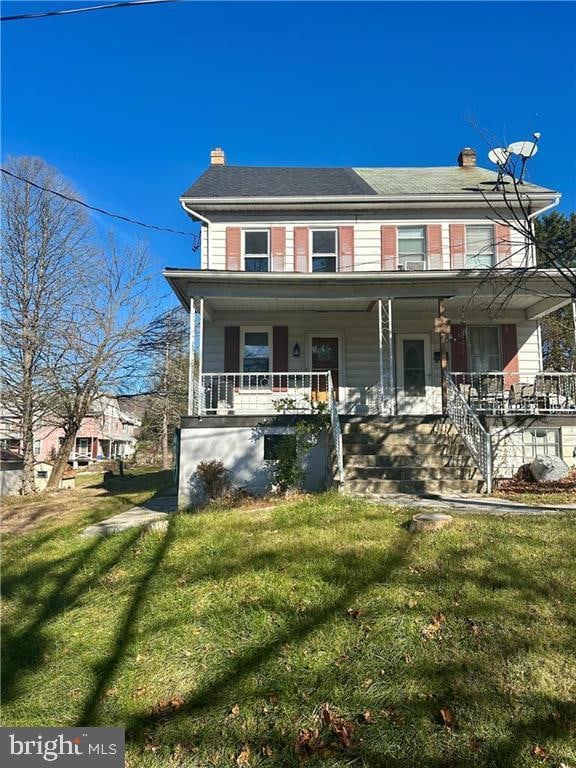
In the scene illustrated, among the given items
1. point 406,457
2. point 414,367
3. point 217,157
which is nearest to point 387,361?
point 414,367

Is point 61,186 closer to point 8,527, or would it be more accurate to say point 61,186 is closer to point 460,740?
point 8,527

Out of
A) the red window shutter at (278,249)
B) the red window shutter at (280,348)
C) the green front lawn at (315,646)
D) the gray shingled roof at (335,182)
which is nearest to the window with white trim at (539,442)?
the green front lawn at (315,646)

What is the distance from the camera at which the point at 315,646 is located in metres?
3.51

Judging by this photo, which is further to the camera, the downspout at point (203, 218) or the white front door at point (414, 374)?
the downspout at point (203, 218)

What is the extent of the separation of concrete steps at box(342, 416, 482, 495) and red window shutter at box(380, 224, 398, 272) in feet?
16.0

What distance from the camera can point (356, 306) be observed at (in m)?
12.0

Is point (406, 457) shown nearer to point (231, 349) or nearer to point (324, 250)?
point (231, 349)

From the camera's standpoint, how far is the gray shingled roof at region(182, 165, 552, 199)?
13094 mm

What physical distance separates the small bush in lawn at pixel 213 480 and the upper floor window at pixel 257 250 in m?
5.74

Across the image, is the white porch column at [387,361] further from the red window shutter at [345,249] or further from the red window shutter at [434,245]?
the red window shutter at [434,245]

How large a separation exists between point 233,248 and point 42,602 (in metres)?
9.70

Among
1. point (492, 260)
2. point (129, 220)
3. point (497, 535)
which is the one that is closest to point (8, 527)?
point (129, 220)

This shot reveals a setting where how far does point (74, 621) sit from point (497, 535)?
414 cm

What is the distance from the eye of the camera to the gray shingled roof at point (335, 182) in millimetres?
13094
